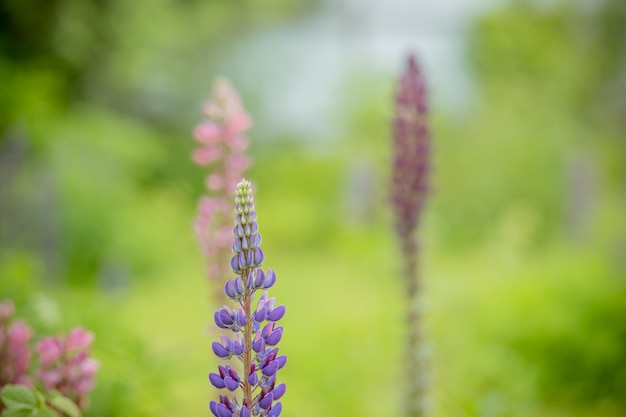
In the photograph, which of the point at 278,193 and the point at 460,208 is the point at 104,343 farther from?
the point at 278,193

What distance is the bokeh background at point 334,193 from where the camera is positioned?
2041 mm

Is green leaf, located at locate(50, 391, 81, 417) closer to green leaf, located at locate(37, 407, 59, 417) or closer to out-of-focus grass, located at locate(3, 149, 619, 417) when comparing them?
green leaf, located at locate(37, 407, 59, 417)

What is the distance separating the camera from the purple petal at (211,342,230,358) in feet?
2.17

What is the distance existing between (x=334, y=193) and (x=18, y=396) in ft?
16.0

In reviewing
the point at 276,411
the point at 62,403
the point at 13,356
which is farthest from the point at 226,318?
the point at 13,356

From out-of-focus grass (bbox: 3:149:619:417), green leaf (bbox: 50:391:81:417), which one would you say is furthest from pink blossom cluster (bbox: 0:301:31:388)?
out-of-focus grass (bbox: 3:149:619:417)

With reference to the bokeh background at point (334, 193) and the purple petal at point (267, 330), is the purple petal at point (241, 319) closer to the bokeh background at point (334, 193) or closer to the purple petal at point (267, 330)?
the purple petal at point (267, 330)

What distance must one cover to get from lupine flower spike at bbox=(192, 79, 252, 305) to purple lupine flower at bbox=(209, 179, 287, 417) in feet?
1.63

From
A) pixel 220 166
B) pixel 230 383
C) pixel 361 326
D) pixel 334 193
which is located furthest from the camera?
pixel 334 193

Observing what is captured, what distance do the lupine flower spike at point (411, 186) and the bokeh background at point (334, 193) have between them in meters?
0.10

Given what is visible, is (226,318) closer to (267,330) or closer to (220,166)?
(267,330)

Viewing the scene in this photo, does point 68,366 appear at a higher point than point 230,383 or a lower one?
higher

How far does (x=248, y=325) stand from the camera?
0.68 m

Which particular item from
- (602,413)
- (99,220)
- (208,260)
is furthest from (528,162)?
(208,260)
